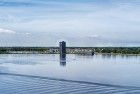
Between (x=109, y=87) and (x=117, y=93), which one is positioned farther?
(x=109, y=87)

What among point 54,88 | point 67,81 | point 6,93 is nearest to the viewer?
point 6,93

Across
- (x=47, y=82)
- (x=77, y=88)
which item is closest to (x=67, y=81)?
(x=47, y=82)

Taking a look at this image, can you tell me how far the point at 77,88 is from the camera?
23.1m

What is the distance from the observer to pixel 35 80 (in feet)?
91.6

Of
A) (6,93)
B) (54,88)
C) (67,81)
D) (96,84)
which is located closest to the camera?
(6,93)

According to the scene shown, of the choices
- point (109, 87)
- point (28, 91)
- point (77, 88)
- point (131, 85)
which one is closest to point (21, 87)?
point (28, 91)

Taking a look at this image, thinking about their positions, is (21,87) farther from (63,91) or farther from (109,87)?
(109,87)

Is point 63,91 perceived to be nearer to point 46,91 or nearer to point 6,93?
point 46,91

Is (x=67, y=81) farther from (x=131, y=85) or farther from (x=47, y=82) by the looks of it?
(x=131, y=85)

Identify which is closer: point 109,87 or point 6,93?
point 6,93

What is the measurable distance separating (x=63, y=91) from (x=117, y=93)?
3065 mm

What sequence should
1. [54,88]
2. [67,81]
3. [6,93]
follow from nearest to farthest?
[6,93], [54,88], [67,81]

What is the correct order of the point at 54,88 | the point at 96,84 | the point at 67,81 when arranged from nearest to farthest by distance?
the point at 54,88 → the point at 96,84 → the point at 67,81

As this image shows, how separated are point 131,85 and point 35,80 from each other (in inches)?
290
